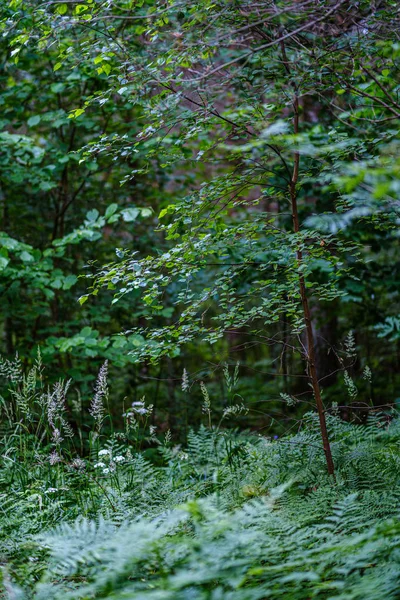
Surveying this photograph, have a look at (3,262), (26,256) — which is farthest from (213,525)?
(26,256)

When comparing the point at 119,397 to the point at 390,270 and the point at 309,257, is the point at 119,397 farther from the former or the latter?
the point at 309,257

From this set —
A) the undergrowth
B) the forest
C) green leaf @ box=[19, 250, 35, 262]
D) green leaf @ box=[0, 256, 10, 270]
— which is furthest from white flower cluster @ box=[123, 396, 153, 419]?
green leaf @ box=[19, 250, 35, 262]

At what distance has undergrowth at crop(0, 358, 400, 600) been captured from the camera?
194 centimetres

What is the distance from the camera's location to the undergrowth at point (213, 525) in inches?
76.4

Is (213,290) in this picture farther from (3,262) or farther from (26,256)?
(26,256)

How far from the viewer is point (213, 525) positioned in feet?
6.72

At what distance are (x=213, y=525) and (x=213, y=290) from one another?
1.62m

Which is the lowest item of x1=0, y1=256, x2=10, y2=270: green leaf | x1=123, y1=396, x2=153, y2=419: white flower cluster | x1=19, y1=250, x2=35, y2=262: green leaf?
x1=123, y1=396, x2=153, y2=419: white flower cluster

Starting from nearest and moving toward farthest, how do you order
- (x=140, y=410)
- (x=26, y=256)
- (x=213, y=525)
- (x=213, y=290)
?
(x=213, y=525) < (x=213, y=290) < (x=140, y=410) < (x=26, y=256)

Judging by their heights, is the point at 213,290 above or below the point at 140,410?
above

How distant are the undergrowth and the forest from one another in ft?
0.05

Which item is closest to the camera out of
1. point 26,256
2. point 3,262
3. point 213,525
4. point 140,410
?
point 213,525

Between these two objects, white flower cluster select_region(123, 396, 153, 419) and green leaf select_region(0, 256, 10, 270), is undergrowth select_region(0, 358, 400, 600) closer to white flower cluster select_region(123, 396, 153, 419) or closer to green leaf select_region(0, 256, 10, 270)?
white flower cluster select_region(123, 396, 153, 419)

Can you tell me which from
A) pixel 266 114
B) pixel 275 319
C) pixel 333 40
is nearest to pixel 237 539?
pixel 275 319
